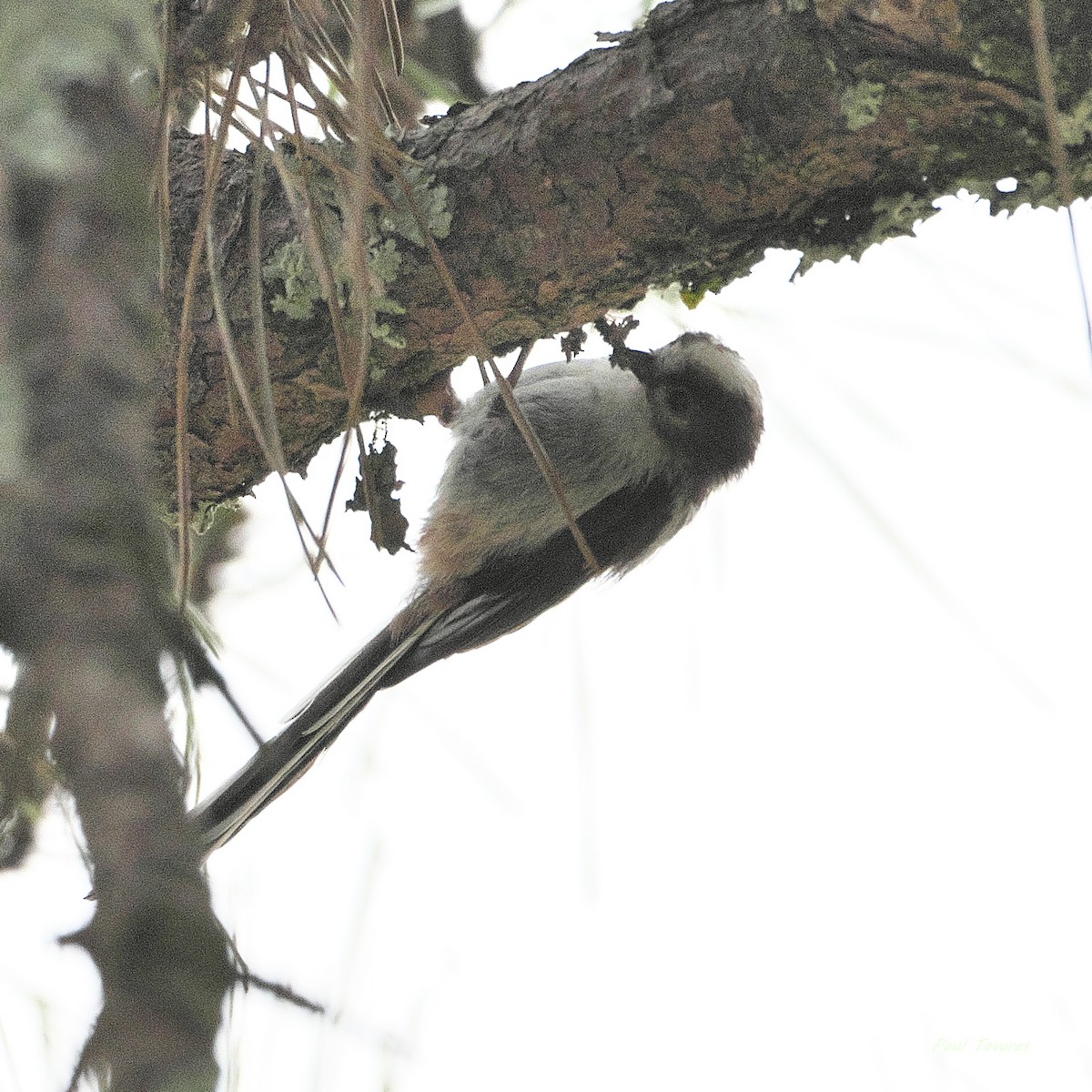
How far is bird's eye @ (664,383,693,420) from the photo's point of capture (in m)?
2.22

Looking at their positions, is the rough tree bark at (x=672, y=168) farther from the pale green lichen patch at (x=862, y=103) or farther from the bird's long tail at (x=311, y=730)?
the bird's long tail at (x=311, y=730)

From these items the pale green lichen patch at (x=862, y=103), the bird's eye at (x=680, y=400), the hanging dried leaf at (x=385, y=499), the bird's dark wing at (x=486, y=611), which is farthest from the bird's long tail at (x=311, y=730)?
the pale green lichen patch at (x=862, y=103)

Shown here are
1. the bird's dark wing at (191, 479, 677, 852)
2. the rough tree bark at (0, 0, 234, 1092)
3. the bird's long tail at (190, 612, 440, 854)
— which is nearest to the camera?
the rough tree bark at (0, 0, 234, 1092)

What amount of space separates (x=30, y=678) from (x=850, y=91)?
1071 millimetres

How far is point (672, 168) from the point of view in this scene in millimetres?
1299

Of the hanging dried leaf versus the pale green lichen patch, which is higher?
the pale green lichen patch

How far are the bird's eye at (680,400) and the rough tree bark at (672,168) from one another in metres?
0.69

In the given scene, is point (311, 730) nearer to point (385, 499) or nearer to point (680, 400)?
point (385, 499)

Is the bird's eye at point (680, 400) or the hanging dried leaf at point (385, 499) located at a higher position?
the bird's eye at point (680, 400)

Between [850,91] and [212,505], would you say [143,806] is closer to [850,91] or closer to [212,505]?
[850,91]

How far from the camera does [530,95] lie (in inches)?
53.5

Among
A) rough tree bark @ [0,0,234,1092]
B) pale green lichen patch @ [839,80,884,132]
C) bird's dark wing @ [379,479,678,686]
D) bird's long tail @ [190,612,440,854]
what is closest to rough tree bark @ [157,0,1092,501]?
pale green lichen patch @ [839,80,884,132]

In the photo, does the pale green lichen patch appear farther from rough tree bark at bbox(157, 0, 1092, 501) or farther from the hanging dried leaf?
the hanging dried leaf

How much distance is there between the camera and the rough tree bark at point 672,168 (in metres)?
A: 1.17
